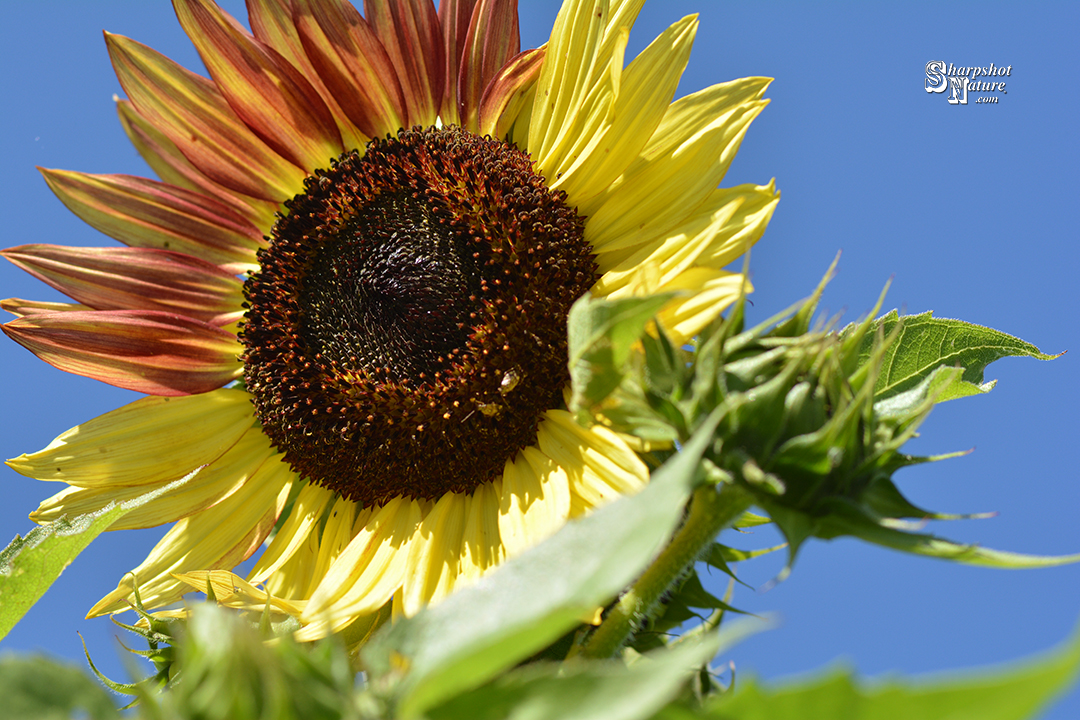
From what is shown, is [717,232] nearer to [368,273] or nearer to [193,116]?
[368,273]

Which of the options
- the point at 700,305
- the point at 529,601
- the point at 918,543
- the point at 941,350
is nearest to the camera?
the point at 529,601

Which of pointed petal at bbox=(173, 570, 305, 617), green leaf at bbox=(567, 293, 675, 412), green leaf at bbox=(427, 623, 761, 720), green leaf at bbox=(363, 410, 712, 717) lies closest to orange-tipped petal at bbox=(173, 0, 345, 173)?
pointed petal at bbox=(173, 570, 305, 617)

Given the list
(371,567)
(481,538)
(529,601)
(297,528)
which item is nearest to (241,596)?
(371,567)

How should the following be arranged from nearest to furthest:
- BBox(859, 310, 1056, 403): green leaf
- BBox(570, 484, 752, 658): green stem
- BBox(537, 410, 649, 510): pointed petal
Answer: BBox(570, 484, 752, 658): green stem, BBox(537, 410, 649, 510): pointed petal, BBox(859, 310, 1056, 403): green leaf

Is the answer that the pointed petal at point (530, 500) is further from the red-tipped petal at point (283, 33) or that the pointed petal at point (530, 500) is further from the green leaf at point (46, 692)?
the red-tipped petal at point (283, 33)

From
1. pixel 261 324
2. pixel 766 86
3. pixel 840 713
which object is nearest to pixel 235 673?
pixel 840 713

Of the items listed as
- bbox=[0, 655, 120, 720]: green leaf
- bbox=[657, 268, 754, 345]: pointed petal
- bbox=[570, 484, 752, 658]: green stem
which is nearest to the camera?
bbox=[0, 655, 120, 720]: green leaf

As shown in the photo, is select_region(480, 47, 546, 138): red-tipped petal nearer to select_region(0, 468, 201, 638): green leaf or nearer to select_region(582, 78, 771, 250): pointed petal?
select_region(582, 78, 771, 250): pointed petal
